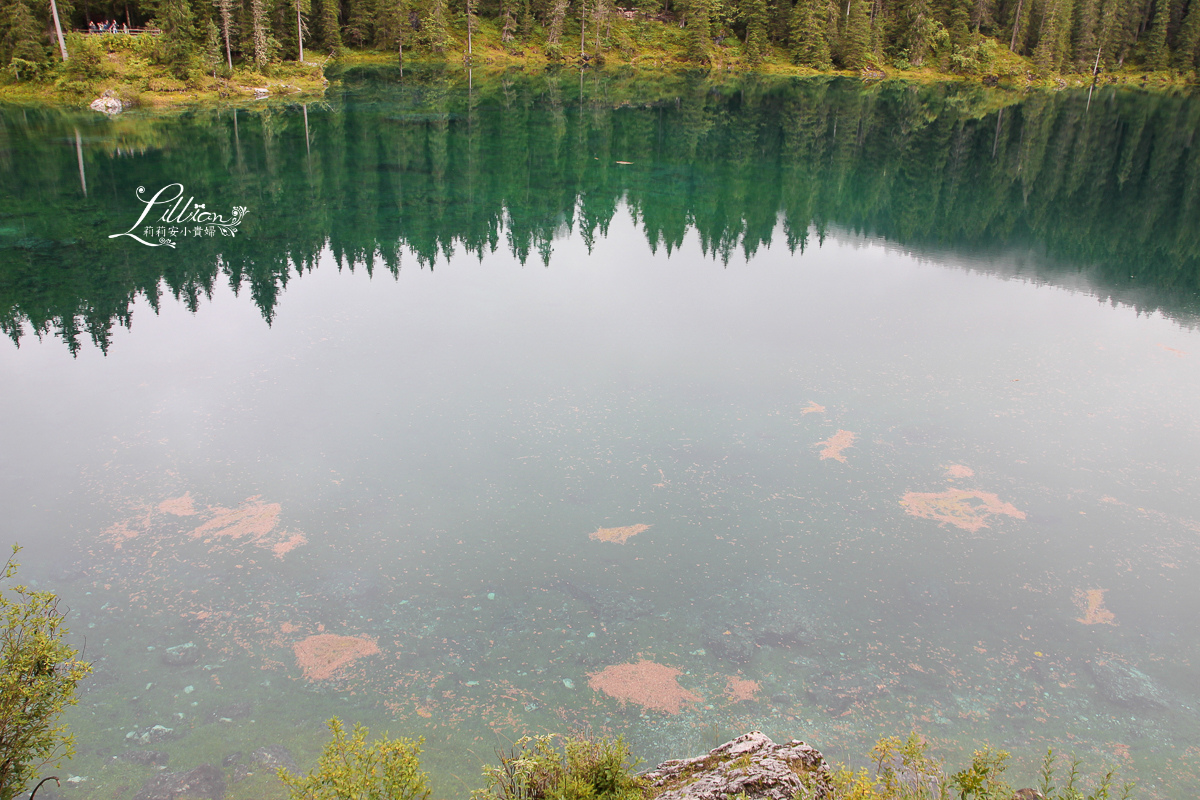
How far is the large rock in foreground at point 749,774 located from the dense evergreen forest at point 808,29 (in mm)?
79379

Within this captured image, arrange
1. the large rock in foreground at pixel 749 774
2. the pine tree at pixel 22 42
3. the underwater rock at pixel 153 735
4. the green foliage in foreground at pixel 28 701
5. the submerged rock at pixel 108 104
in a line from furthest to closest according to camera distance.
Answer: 1. the pine tree at pixel 22 42
2. the submerged rock at pixel 108 104
3. the underwater rock at pixel 153 735
4. the green foliage in foreground at pixel 28 701
5. the large rock in foreground at pixel 749 774

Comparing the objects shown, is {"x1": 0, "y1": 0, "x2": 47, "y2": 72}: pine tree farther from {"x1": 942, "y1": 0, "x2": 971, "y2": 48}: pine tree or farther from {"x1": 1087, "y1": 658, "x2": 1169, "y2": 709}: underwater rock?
{"x1": 942, "y1": 0, "x2": 971, "y2": 48}: pine tree

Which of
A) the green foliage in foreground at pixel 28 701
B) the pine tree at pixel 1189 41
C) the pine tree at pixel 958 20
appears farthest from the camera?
the pine tree at pixel 1189 41

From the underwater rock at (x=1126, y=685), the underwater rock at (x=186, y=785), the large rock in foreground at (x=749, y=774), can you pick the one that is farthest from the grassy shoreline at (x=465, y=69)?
the underwater rock at (x=1126, y=685)

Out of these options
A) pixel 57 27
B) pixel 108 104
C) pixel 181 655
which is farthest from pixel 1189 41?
pixel 181 655

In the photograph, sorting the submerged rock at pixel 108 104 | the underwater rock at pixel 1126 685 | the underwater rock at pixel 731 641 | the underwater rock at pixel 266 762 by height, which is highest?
the submerged rock at pixel 108 104

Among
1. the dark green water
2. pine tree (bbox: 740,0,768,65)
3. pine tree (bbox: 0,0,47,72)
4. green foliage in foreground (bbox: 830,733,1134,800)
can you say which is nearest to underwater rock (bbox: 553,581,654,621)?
the dark green water

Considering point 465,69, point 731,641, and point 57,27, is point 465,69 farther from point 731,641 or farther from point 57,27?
point 731,641

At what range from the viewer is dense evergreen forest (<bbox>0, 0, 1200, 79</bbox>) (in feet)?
268

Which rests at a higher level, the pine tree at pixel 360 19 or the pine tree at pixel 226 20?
the pine tree at pixel 360 19

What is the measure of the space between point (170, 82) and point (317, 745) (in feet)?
207

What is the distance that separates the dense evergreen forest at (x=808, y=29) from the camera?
81625 millimetres

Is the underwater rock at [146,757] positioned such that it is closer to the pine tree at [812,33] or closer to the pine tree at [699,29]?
the pine tree at [699,29]

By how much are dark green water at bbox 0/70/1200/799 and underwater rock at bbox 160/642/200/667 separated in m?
0.14
